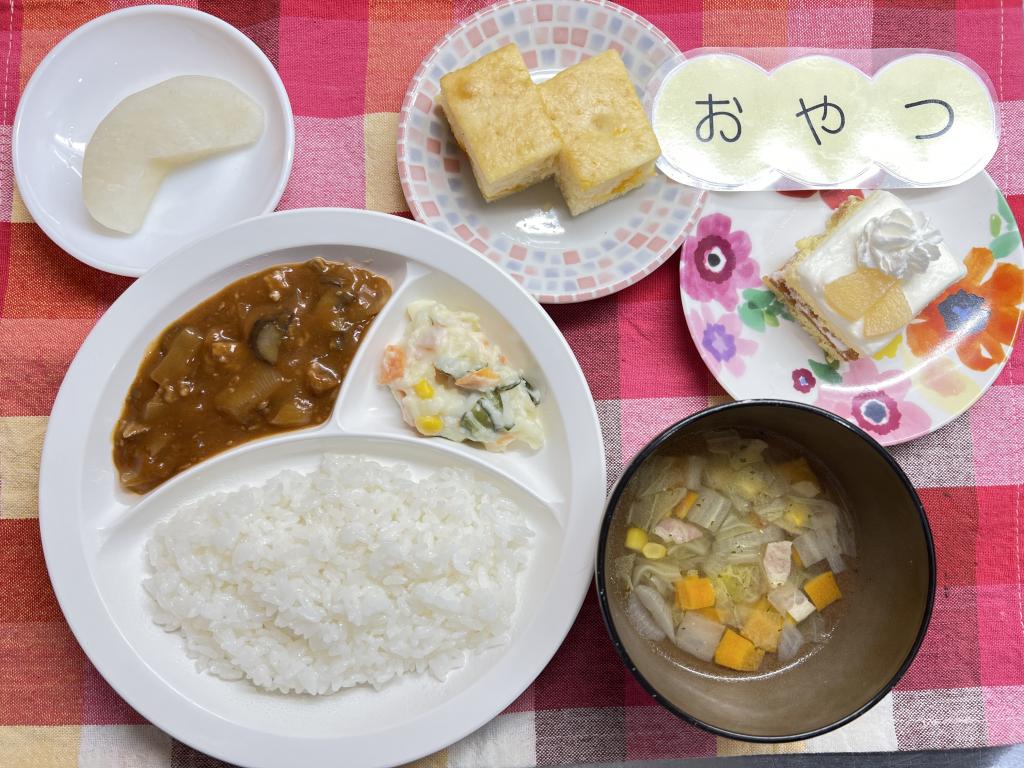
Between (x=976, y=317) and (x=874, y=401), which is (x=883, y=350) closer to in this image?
(x=874, y=401)

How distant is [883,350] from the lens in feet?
8.87

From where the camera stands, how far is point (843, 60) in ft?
9.05

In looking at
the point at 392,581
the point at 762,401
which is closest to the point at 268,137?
the point at 392,581

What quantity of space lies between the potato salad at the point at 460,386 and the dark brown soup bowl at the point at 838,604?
45cm

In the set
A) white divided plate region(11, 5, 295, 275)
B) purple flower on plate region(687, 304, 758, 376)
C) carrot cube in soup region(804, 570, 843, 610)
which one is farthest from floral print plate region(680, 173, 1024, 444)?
white divided plate region(11, 5, 295, 275)

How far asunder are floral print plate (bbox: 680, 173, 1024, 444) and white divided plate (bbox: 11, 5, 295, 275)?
1.51m

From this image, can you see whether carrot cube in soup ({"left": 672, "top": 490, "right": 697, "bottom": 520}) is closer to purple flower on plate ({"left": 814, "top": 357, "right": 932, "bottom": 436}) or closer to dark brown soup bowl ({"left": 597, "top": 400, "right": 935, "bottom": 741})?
dark brown soup bowl ({"left": 597, "top": 400, "right": 935, "bottom": 741})

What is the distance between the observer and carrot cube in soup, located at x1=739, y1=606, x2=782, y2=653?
235 cm

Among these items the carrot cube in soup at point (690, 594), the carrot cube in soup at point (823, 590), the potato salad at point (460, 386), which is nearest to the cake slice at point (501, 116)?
the potato salad at point (460, 386)

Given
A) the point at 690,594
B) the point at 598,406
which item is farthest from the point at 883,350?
the point at 690,594

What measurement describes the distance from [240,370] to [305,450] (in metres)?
0.34

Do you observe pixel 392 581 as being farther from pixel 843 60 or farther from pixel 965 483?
pixel 843 60

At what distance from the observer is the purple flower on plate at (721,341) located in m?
2.63

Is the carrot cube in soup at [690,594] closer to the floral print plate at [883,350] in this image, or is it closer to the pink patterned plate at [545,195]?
the floral print plate at [883,350]
